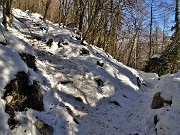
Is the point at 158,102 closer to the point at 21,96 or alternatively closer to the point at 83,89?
the point at 83,89

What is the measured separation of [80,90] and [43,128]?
3621 millimetres

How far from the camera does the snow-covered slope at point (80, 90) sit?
6906 millimetres

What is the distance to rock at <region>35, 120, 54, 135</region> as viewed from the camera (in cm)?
637

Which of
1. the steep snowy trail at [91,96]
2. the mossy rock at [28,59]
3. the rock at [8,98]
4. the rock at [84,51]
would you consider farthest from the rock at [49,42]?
the rock at [8,98]

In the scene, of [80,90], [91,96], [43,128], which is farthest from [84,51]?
[43,128]

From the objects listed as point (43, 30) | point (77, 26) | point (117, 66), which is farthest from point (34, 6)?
point (117, 66)

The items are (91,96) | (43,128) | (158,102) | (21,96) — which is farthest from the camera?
(91,96)

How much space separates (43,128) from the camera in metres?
6.46

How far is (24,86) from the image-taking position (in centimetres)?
691

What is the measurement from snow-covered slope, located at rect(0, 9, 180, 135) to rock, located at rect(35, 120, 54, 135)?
0.45ft

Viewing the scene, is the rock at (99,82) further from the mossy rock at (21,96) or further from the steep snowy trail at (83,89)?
the mossy rock at (21,96)

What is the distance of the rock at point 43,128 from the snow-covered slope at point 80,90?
138 mm

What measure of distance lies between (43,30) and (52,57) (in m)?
2.44

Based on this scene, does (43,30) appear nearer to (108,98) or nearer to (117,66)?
(117,66)
